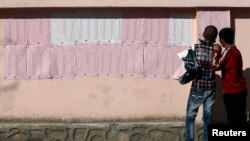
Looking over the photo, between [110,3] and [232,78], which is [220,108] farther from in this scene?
[110,3]

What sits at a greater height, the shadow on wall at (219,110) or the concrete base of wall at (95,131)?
the shadow on wall at (219,110)

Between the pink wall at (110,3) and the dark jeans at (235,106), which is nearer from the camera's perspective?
the dark jeans at (235,106)

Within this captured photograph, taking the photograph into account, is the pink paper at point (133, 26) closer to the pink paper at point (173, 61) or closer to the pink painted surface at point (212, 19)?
the pink paper at point (173, 61)

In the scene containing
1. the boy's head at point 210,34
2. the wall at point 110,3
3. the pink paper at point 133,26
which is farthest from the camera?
the pink paper at point 133,26

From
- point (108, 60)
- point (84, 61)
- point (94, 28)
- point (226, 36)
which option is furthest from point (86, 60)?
point (226, 36)

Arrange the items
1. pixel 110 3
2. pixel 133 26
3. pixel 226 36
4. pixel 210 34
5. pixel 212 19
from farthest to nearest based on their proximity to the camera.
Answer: pixel 133 26, pixel 212 19, pixel 110 3, pixel 226 36, pixel 210 34

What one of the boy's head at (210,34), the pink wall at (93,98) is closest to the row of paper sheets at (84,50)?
the pink wall at (93,98)

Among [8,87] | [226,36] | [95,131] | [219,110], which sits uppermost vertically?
[226,36]

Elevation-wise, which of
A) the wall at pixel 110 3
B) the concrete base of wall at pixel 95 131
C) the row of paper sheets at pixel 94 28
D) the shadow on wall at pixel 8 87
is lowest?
the concrete base of wall at pixel 95 131

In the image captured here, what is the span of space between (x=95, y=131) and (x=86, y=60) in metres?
1.04

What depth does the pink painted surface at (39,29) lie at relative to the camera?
757 cm

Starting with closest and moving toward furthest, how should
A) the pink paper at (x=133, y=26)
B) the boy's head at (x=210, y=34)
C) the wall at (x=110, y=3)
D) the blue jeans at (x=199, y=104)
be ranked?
1. the boy's head at (x=210, y=34)
2. the blue jeans at (x=199, y=104)
3. the wall at (x=110, y=3)
4. the pink paper at (x=133, y=26)

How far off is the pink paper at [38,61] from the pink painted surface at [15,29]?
19cm

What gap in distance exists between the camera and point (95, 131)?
24.2 ft
